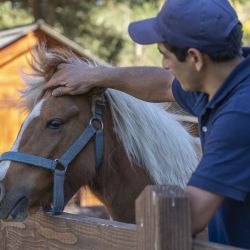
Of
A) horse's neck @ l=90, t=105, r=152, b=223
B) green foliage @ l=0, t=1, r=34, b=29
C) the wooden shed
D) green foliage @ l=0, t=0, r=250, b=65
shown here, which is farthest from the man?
green foliage @ l=0, t=1, r=34, b=29

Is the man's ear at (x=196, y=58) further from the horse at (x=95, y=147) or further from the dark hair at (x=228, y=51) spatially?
the horse at (x=95, y=147)

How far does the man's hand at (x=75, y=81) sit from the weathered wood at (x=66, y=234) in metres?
0.61

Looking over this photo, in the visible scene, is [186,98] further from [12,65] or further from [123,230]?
[12,65]

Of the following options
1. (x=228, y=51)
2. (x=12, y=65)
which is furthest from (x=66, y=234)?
(x=12, y=65)

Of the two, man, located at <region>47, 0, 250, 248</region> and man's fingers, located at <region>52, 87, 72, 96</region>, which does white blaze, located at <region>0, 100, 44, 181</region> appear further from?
man, located at <region>47, 0, 250, 248</region>

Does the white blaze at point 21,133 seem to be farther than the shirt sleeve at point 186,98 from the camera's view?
Yes

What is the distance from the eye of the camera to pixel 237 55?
1779 mm

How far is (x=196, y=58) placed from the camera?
68.4 inches

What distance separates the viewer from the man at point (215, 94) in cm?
161

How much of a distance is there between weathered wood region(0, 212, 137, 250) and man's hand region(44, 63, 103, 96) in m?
0.61

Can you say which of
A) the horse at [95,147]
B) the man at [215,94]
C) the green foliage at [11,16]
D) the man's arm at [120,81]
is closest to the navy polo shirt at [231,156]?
the man at [215,94]

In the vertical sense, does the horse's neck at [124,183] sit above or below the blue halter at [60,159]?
below

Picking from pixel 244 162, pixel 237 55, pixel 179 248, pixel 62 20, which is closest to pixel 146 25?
pixel 237 55

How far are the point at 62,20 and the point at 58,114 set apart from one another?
1863 centimetres
